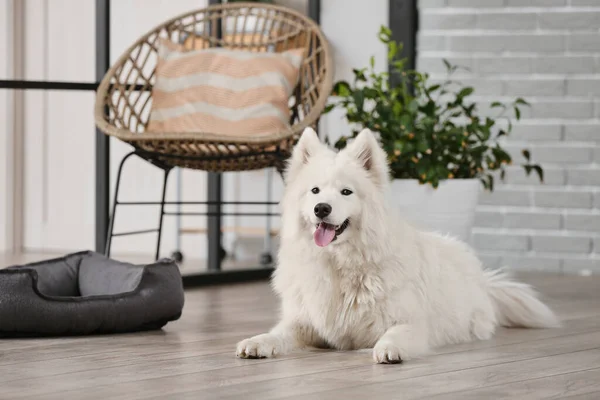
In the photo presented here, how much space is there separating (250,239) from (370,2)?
4.56 ft

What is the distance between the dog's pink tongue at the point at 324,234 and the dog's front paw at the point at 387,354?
0.27 meters

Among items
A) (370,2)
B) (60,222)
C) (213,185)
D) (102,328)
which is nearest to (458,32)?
Answer: (370,2)

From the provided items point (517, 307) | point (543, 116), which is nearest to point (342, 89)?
point (543, 116)

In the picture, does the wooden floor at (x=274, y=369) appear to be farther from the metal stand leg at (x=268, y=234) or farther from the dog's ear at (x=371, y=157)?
the metal stand leg at (x=268, y=234)

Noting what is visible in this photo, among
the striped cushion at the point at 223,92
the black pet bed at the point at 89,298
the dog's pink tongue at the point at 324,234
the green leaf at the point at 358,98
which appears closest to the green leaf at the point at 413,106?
the green leaf at the point at 358,98

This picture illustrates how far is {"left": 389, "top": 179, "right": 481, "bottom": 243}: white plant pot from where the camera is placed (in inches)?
149

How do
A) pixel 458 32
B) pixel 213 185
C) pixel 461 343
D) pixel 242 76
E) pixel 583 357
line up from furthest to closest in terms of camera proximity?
1. pixel 458 32
2. pixel 213 185
3. pixel 242 76
4. pixel 461 343
5. pixel 583 357

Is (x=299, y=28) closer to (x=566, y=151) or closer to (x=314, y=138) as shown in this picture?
(x=566, y=151)

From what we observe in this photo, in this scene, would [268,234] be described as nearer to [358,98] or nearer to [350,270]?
[358,98]

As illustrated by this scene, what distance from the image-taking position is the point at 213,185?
4480 mm

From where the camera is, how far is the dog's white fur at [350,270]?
2.30 m

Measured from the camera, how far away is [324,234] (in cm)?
230

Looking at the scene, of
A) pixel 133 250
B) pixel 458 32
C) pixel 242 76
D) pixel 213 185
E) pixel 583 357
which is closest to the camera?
pixel 583 357

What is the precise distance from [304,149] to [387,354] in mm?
532
